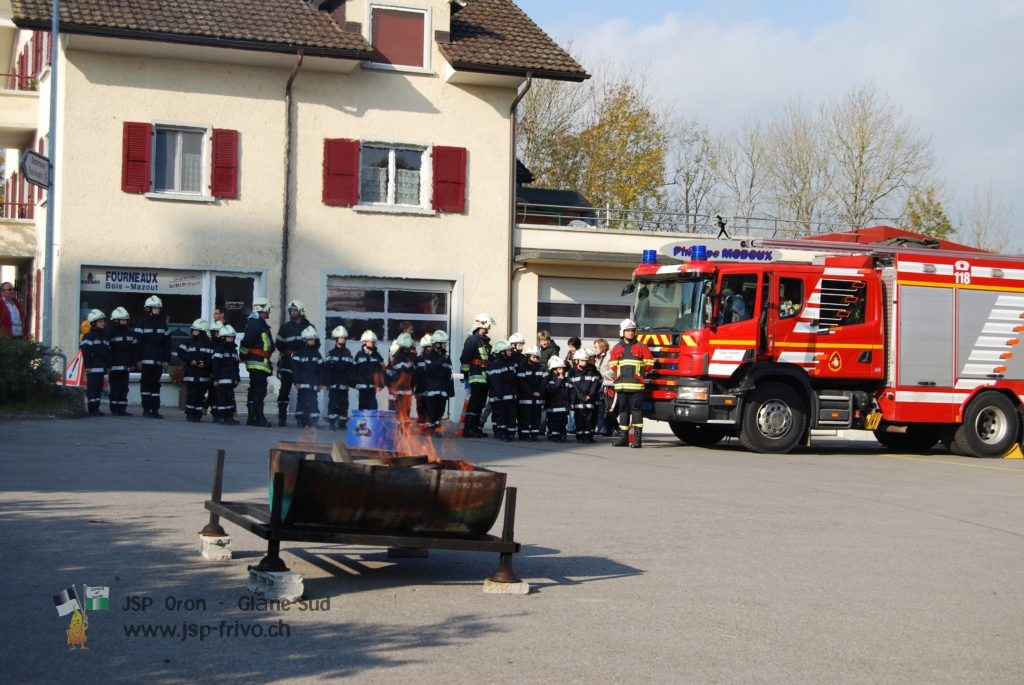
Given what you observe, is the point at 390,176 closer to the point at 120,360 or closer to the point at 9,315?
the point at 9,315

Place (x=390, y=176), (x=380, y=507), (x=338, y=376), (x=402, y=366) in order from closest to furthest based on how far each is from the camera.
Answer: (x=380, y=507) → (x=402, y=366) → (x=338, y=376) → (x=390, y=176)

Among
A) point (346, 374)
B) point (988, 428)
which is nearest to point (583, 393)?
point (346, 374)

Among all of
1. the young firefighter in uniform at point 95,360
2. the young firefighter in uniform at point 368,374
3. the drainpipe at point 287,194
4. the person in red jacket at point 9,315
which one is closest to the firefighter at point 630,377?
the young firefighter in uniform at point 368,374

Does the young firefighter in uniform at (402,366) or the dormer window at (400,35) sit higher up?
the dormer window at (400,35)

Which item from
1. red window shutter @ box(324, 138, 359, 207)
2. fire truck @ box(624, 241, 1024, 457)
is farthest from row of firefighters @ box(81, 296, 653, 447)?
red window shutter @ box(324, 138, 359, 207)

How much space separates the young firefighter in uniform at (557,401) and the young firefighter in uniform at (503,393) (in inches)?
25.9

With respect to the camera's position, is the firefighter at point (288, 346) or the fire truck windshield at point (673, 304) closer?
the fire truck windshield at point (673, 304)

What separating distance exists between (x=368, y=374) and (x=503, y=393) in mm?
2231

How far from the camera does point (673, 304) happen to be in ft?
64.4

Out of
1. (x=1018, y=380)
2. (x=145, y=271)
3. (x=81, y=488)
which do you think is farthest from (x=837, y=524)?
(x=145, y=271)

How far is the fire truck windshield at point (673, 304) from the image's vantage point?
19156 millimetres

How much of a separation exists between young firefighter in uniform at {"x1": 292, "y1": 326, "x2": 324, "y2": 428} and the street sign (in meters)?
4.52

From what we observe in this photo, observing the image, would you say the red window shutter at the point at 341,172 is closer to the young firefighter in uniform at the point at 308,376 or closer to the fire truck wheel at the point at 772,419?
the young firefighter in uniform at the point at 308,376

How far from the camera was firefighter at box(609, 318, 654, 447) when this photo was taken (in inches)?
750
